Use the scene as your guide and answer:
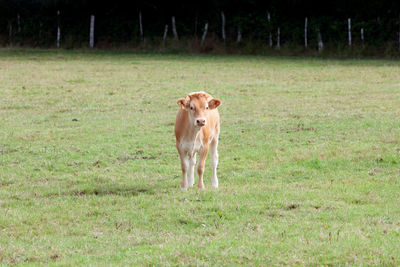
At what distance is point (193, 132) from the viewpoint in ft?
30.3

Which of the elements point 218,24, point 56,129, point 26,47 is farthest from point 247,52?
point 56,129

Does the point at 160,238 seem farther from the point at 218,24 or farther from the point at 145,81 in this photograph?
the point at 218,24

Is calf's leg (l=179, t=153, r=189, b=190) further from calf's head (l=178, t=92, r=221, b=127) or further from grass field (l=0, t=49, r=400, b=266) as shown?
calf's head (l=178, t=92, r=221, b=127)

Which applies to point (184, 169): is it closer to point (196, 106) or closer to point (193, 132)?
point (193, 132)

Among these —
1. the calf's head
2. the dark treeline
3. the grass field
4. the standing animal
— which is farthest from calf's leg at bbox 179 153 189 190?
the dark treeline

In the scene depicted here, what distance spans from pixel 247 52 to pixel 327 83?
569 inches

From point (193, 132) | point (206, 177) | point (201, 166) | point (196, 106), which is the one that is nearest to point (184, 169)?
point (201, 166)

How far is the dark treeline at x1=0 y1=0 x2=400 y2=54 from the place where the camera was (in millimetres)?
36594

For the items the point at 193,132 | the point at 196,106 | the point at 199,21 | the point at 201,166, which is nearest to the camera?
the point at 196,106

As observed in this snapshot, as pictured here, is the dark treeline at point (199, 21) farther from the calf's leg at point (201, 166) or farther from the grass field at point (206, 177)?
the calf's leg at point (201, 166)

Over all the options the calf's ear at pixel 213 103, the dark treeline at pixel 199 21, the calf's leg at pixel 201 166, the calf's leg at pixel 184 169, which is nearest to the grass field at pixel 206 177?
the calf's leg at pixel 184 169

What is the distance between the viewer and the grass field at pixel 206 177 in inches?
262

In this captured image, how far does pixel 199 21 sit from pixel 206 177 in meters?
31.4

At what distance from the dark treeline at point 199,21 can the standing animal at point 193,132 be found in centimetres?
2697
